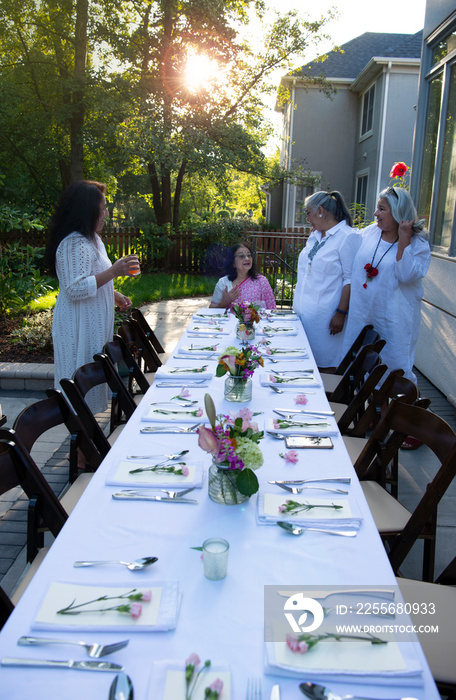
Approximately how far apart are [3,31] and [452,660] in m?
16.6

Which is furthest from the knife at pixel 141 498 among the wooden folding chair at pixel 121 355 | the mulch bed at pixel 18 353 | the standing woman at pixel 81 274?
the mulch bed at pixel 18 353

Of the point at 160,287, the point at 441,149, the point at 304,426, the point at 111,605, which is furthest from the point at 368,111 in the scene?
the point at 111,605

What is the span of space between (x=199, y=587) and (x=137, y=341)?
3021 millimetres

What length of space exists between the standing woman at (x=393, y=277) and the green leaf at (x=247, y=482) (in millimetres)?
2477

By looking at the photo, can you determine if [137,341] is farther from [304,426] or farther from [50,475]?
[304,426]

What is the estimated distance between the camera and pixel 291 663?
104 centimetres

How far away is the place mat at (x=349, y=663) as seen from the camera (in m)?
1.02

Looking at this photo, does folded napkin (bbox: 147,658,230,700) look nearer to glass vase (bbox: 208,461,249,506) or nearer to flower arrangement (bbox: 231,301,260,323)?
glass vase (bbox: 208,461,249,506)

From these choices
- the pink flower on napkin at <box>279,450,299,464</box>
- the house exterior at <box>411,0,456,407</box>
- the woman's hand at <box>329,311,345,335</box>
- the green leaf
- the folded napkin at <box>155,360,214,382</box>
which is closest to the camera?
the green leaf

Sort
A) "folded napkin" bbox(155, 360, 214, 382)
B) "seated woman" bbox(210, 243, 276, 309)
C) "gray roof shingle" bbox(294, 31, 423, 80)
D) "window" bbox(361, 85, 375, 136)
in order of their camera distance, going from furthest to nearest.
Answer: "gray roof shingle" bbox(294, 31, 423, 80) → "window" bbox(361, 85, 375, 136) → "seated woman" bbox(210, 243, 276, 309) → "folded napkin" bbox(155, 360, 214, 382)

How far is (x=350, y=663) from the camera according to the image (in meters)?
1.05

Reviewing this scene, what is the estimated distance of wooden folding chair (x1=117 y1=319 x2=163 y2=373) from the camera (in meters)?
3.85

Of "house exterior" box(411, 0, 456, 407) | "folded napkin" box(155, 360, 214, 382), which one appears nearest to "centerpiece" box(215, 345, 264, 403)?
"folded napkin" box(155, 360, 214, 382)

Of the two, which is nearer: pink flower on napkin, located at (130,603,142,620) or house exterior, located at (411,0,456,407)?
pink flower on napkin, located at (130,603,142,620)
